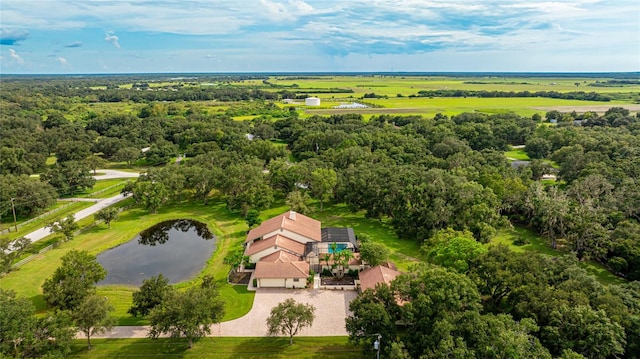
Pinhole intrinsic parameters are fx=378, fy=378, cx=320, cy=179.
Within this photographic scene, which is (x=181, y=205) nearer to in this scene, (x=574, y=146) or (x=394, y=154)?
(x=394, y=154)

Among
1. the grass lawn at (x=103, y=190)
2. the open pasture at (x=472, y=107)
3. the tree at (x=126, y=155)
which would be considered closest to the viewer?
the grass lawn at (x=103, y=190)

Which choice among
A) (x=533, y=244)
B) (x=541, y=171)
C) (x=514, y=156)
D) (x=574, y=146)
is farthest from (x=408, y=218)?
(x=514, y=156)

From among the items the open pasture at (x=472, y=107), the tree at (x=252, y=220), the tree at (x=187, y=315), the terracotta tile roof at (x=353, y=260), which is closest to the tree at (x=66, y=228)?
the tree at (x=252, y=220)

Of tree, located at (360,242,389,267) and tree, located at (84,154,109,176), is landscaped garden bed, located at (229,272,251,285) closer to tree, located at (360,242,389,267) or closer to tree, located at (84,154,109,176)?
tree, located at (360,242,389,267)

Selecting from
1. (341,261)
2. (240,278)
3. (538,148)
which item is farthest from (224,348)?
(538,148)

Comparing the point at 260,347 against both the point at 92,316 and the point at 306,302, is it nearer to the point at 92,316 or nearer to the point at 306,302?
the point at 306,302

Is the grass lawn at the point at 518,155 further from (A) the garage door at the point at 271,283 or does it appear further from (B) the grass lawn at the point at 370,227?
(A) the garage door at the point at 271,283
